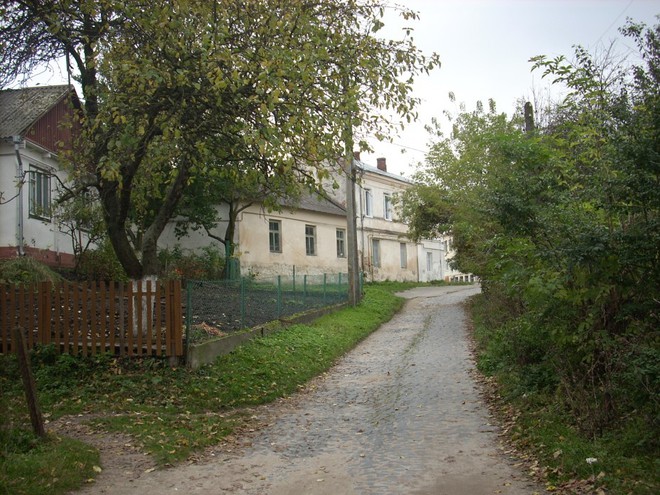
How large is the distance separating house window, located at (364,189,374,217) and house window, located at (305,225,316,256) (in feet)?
19.8

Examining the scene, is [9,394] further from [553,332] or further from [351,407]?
[553,332]

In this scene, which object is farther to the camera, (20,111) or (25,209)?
(20,111)

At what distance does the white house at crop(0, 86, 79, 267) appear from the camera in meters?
18.4

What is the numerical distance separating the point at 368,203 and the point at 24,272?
91.1 feet

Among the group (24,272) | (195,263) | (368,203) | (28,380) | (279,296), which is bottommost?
(28,380)

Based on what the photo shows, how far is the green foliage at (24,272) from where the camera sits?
1474 cm

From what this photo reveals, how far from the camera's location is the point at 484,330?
16750 millimetres

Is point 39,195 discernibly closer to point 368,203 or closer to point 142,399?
point 142,399

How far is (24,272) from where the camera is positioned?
15.0m

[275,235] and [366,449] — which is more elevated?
[275,235]

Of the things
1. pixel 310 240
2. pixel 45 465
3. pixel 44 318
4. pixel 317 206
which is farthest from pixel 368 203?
pixel 45 465

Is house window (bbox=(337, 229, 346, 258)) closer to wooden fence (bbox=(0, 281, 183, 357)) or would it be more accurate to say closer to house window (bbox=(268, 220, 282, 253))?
house window (bbox=(268, 220, 282, 253))

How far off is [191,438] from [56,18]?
22.0ft

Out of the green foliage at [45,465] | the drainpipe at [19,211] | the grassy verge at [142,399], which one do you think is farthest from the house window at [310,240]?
the green foliage at [45,465]
